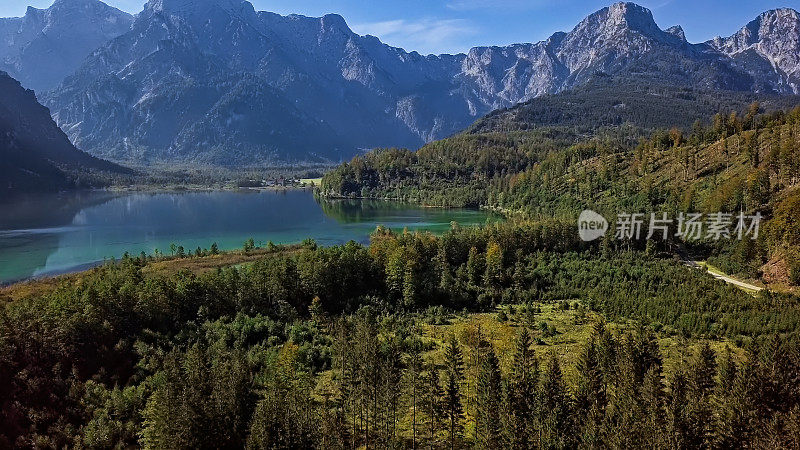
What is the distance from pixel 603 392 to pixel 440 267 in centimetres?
4395

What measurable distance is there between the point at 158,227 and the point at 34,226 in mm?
34831

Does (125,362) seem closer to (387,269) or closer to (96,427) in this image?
(96,427)

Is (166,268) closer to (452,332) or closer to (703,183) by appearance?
(452,332)

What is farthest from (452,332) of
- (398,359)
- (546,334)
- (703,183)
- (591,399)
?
(703,183)

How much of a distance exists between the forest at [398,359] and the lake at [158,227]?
52.1 metres

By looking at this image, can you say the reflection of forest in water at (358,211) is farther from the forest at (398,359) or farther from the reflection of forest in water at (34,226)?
the forest at (398,359)

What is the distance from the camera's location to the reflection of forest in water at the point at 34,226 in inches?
4333

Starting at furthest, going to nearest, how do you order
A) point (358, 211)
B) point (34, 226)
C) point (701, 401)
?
point (358, 211) < point (34, 226) < point (701, 401)

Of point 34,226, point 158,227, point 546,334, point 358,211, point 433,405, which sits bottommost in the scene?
point 546,334

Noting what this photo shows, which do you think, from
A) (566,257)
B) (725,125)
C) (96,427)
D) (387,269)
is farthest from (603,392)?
(725,125)

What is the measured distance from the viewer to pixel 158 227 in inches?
5891

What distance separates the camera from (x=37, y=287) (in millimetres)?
63812

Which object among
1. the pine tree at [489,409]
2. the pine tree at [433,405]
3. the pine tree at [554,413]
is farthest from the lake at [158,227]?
the pine tree at [554,413]

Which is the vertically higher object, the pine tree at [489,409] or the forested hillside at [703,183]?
the forested hillside at [703,183]
